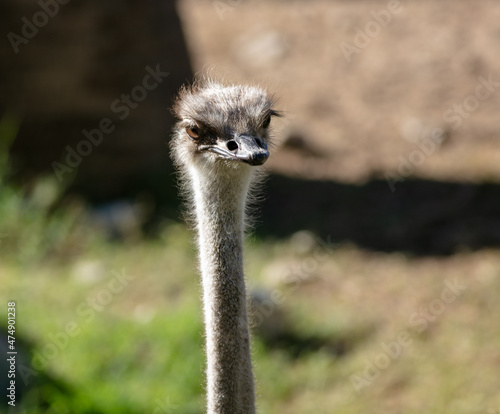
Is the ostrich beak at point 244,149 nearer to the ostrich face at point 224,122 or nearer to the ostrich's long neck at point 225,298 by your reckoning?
the ostrich face at point 224,122

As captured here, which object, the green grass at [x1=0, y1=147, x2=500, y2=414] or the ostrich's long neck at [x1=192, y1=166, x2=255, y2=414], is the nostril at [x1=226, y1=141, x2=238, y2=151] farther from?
the green grass at [x1=0, y1=147, x2=500, y2=414]

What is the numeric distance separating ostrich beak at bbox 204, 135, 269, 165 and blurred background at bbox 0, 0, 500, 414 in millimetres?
1210

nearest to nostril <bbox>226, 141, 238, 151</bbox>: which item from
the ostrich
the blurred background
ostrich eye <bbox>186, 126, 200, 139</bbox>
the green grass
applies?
the ostrich

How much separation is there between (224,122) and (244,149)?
138 millimetres

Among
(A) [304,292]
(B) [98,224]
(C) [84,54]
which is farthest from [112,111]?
(A) [304,292]

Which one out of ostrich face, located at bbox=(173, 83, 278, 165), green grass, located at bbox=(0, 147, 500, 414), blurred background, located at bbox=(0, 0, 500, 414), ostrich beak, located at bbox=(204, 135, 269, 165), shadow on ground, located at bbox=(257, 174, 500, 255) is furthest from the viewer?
shadow on ground, located at bbox=(257, 174, 500, 255)

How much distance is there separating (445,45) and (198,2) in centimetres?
307

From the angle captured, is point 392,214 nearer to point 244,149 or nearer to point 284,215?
point 284,215

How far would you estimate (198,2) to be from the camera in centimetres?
894

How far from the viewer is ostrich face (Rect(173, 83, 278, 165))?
1935 mm

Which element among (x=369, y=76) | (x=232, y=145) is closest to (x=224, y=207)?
(x=232, y=145)

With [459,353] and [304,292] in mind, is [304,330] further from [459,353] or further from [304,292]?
[459,353]

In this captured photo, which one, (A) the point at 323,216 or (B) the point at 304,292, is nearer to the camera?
(B) the point at 304,292

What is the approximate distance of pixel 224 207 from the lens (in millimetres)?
2090
